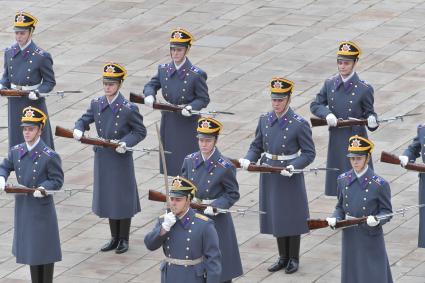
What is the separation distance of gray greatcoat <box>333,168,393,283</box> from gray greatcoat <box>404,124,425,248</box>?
175 cm

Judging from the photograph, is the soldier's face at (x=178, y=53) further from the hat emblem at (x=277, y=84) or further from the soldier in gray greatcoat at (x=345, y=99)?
the hat emblem at (x=277, y=84)

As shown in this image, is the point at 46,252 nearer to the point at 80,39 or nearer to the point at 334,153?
the point at 334,153

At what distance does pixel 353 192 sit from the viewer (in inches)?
839

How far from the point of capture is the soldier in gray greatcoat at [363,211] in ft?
69.7

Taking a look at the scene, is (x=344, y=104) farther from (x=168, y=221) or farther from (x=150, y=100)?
(x=168, y=221)

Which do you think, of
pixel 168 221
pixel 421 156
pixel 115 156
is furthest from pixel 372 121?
pixel 168 221

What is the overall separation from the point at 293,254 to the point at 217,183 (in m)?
2.21

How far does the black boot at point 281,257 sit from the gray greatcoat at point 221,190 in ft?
5.04

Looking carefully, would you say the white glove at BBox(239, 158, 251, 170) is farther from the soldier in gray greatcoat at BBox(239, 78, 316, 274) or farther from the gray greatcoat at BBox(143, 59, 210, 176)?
the gray greatcoat at BBox(143, 59, 210, 176)

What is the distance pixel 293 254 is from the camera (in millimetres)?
23484

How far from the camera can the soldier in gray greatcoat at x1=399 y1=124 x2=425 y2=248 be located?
899 inches

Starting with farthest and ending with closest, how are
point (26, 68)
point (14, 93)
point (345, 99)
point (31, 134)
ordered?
point (26, 68)
point (14, 93)
point (345, 99)
point (31, 134)

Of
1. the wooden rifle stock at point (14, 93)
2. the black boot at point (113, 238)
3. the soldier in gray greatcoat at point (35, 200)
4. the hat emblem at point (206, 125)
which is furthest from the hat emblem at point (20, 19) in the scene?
the hat emblem at point (206, 125)

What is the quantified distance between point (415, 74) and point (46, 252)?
10.2 meters
